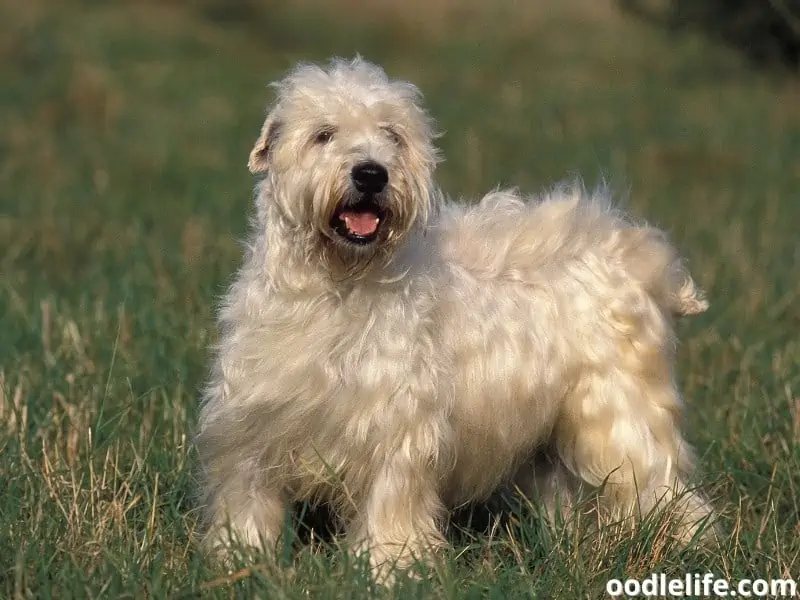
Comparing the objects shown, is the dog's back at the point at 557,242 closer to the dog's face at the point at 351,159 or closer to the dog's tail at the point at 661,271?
the dog's tail at the point at 661,271

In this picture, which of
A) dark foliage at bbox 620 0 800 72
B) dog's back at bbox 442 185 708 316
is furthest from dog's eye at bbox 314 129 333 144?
dark foliage at bbox 620 0 800 72

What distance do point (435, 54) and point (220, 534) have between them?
18.3 meters

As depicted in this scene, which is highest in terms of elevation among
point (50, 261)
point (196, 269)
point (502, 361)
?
point (502, 361)

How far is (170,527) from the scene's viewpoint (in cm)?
489

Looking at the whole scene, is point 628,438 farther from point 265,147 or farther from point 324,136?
point 265,147

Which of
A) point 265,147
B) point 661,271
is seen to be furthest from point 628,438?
point 265,147

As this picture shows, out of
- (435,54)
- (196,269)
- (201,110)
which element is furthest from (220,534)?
(435,54)

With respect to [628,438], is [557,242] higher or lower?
higher

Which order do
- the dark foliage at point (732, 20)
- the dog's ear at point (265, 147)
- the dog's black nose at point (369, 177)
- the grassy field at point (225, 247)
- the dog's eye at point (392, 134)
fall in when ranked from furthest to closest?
the dark foliage at point (732, 20), the dog's ear at point (265, 147), the dog's eye at point (392, 134), the grassy field at point (225, 247), the dog's black nose at point (369, 177)

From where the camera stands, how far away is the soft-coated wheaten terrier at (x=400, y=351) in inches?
183

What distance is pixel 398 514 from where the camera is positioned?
184 inches

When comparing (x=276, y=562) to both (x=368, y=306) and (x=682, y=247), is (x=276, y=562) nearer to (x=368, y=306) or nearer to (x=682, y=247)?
(x=368, y=306)

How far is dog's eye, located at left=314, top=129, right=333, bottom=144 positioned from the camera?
4.66 meters

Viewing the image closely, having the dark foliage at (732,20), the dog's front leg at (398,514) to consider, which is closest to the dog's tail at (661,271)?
the dog's front leg at (398,514)
